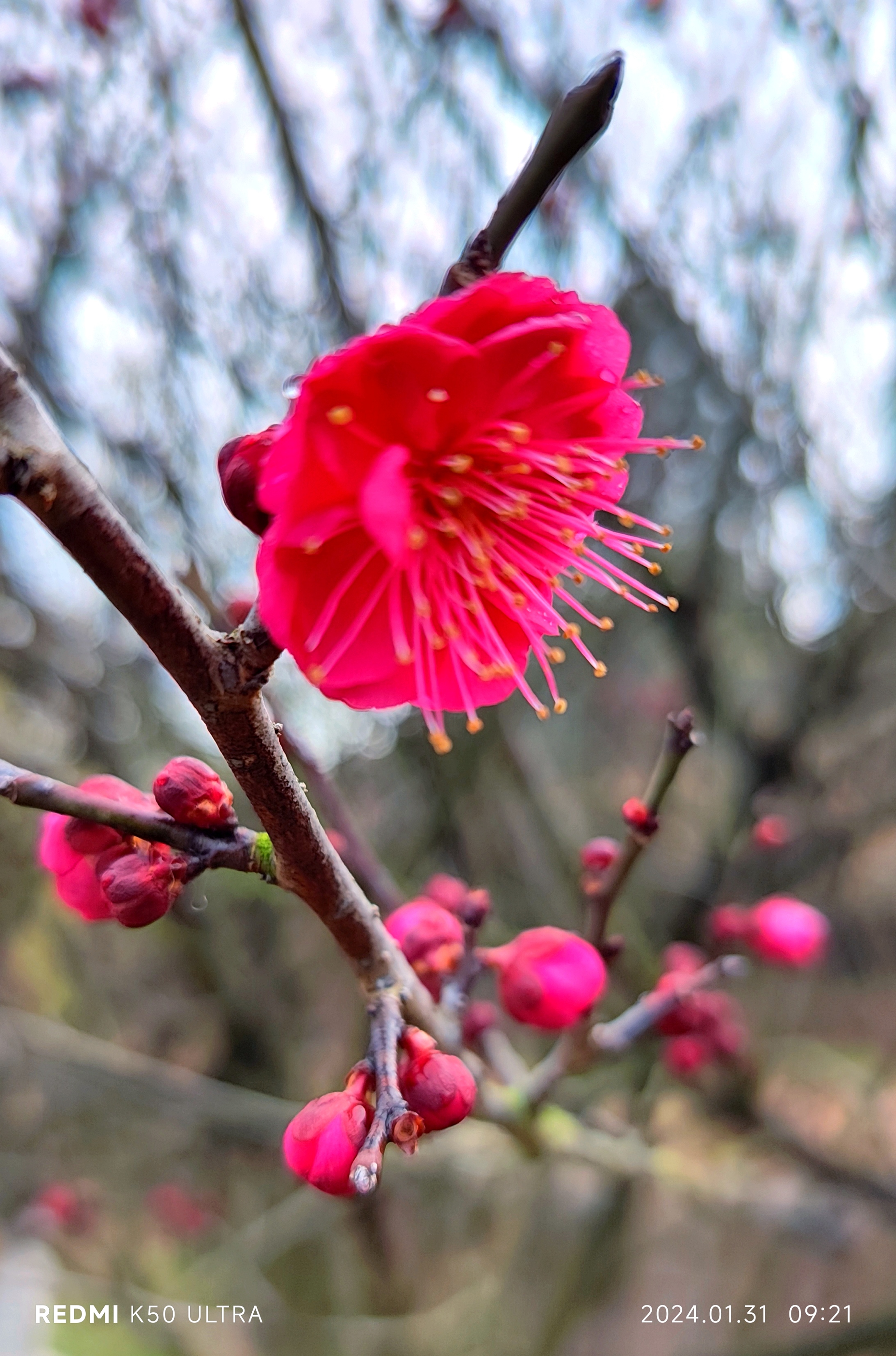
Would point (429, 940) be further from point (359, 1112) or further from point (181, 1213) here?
point (181, 1213)

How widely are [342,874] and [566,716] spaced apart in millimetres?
4135

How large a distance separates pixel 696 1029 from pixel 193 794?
4.32 ft

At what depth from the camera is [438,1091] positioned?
628 mm

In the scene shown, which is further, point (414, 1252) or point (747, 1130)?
point (414, 1252)

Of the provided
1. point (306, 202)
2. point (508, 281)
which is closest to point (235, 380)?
point (306, 202)

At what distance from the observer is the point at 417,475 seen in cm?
78

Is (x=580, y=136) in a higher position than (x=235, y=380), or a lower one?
higher

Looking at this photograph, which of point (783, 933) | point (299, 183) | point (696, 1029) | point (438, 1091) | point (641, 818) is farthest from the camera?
point (299, 183)

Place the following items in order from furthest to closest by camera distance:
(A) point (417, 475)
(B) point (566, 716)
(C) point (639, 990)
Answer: (B) point (566, 716), (C) point (639, 990), (A) point (417, 475)

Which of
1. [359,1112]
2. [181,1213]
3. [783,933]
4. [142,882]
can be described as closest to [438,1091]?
[359,1112]

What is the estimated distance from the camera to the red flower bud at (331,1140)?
1.97 ft

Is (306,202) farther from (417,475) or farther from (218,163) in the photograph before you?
(417,475)

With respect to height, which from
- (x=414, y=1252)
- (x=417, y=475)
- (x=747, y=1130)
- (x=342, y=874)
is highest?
(x=417, y=475)

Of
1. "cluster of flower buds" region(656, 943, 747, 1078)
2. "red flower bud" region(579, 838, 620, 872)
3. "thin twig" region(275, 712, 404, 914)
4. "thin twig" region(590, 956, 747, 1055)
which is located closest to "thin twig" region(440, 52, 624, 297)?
"thin twig" region(275, 712, 404, 914)
